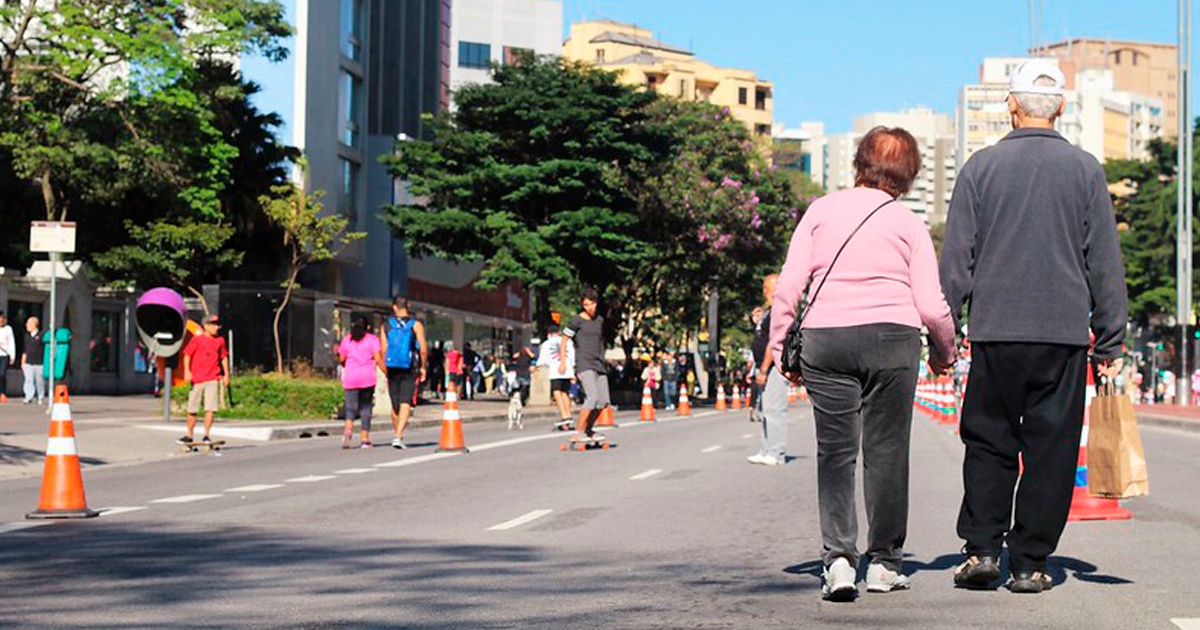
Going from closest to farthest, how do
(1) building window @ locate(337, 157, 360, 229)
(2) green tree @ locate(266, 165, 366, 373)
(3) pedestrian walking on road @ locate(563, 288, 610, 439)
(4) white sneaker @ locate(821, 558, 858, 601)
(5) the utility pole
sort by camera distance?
(4) white sneaker @ locate(821, 558, 858, 601) < (3) pedestrian walking on road @ locate(563, 288, 610, 439) < (2) green tree @ locate(266, 165, 366, 373) < (5) the utility pole < (1) building window @ locate(337, 157, 360, 229)

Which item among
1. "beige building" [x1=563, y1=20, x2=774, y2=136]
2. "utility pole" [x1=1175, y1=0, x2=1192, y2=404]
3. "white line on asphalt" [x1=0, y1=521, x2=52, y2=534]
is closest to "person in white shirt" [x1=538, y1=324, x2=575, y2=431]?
"white line on asphalt" [x1=0, y1=521, x2=52, y2=534]

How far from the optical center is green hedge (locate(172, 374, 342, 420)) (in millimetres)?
30391

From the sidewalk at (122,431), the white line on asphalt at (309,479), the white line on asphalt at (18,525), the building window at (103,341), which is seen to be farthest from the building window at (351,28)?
the white line on asphalt at (18,525)

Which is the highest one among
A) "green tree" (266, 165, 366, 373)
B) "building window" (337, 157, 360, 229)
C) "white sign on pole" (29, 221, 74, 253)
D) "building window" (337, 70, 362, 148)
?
"building window" (337, 70, 362, 148)

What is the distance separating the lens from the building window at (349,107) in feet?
188

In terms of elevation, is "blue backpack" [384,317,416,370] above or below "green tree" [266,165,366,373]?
below

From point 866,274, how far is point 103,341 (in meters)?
42.1

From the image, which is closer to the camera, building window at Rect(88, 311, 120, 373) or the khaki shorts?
the khaki shorts

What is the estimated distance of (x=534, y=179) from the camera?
4972 cm

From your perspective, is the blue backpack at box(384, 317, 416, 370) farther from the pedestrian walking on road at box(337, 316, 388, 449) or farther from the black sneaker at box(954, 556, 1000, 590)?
the black sneaker at box(954, 556, 1000, 590)

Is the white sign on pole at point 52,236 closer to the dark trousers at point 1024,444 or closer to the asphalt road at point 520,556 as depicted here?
the asphalt road at point 520,556

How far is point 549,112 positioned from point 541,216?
9.94ft

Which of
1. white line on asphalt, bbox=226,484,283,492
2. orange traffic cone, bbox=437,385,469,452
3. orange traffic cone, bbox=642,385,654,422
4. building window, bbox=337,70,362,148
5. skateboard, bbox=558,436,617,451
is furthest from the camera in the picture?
building window, bbox=337,70,362,148

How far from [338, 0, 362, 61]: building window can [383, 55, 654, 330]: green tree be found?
6.20 metres
